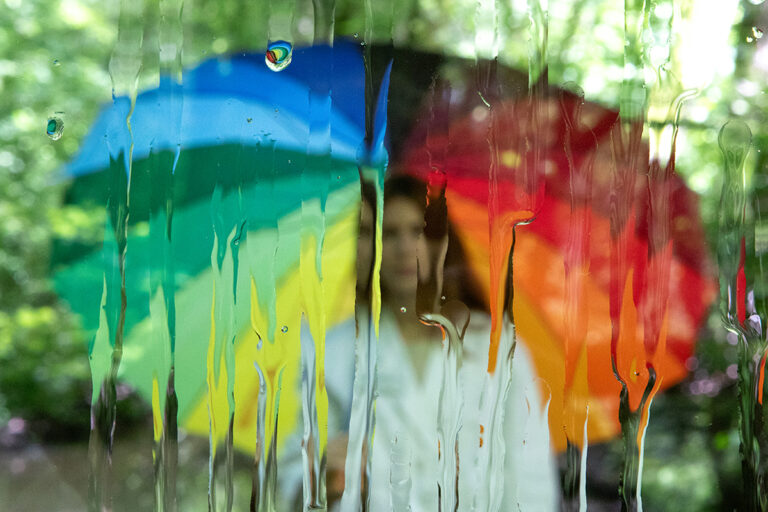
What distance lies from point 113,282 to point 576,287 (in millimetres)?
574

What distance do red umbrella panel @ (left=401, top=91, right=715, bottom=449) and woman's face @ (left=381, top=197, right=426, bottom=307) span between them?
0.15 ft

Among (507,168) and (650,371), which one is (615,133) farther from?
(650,371)

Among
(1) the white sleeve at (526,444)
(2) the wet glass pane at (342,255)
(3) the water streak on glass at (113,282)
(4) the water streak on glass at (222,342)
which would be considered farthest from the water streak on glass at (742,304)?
(3) the water streak on glass at (113,282)

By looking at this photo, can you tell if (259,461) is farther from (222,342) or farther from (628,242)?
(628,242)

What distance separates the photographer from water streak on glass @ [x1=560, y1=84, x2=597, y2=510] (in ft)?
2.06

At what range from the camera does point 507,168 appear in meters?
0.63

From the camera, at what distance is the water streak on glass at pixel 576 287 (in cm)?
63

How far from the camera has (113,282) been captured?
2.06 feet

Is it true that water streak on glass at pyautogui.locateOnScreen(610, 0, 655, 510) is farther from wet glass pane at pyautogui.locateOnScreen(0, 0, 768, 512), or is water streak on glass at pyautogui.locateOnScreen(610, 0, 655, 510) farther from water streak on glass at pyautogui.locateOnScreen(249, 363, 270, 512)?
water streak on glass at pyautogui.locateOnScreen(249, 363, 270, 512)

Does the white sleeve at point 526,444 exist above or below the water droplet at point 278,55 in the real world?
below

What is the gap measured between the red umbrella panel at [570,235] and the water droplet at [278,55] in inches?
7.2

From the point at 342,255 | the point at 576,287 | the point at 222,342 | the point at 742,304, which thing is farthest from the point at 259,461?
the point at 742,304

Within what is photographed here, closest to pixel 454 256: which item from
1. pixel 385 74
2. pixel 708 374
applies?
pixel 385 74

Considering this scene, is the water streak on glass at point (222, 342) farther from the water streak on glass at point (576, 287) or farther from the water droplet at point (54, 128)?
the water streak on glass at point (576, 287)
